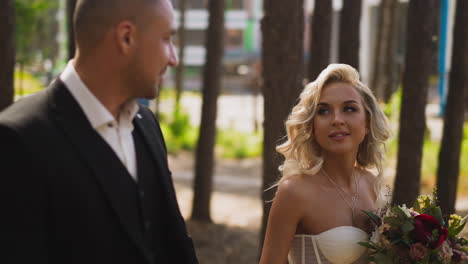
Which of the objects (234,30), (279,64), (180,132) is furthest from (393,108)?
(234,30)

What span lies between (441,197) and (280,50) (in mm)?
3085

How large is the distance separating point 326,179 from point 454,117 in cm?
475

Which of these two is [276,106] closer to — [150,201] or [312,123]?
[312,123]

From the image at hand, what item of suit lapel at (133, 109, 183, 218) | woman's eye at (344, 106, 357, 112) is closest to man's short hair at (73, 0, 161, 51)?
suit lapel at (133, 109, 183, 218)

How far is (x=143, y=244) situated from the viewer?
2469 mm

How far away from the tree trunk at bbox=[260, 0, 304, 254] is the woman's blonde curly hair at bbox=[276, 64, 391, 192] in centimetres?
226

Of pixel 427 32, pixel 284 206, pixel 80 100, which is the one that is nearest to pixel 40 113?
pixel 80 100

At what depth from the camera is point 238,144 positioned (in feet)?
63.7

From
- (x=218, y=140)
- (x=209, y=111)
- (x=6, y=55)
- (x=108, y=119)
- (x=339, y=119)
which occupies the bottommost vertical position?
(x=218, y=140)

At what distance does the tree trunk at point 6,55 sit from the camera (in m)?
7.60

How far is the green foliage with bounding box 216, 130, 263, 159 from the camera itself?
1886 centimetres

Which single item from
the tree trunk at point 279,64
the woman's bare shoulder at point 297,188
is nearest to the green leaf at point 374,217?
the woman's bare shoulder at point 297,188

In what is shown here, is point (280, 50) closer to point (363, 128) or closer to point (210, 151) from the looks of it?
point (363, 128)

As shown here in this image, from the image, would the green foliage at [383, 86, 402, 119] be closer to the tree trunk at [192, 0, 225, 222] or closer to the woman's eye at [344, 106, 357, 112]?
the tree trunk at [192, 0, 225, 222]
